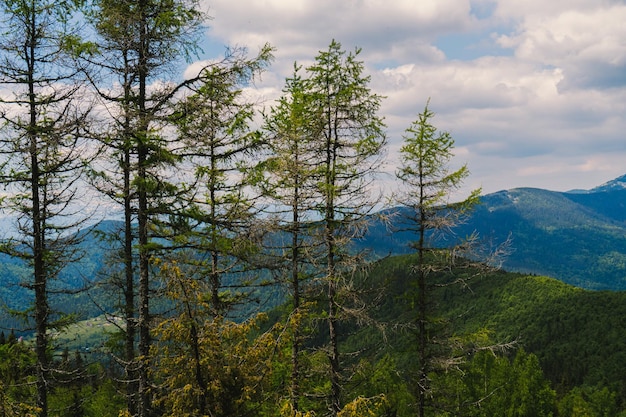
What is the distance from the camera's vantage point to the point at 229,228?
1170 centimetres

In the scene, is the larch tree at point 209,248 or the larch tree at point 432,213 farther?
the larch tree at point 432,213

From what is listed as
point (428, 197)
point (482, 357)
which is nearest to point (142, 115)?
point (428, 197)

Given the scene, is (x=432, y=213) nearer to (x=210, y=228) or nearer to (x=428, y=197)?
(x=428, y=197)

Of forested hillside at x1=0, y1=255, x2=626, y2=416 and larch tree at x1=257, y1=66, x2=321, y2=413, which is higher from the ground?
larch tree at x1=257, y1=66, x2=321, y2=413

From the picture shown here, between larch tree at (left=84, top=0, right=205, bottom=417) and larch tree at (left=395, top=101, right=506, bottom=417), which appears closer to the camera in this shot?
larch tree at (left=84, top=0, right=205, bottom=417)

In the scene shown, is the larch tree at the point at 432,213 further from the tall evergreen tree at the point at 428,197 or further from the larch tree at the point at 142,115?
the larch tree at the point at 142,115

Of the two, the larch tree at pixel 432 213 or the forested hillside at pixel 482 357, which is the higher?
the larch tree at pixel 432 213

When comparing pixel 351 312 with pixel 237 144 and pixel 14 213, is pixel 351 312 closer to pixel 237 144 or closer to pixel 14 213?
pixel 237 144

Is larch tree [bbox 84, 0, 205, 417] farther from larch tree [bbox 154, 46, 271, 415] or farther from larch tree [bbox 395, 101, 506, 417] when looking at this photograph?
larch tree [bbox 395, 101, 506, 417]

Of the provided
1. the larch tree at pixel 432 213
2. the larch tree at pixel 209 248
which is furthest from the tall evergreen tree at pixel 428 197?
the larch tree at pixel 209 248

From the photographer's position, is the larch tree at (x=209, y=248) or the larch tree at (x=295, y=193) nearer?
the larch tree at (x=209, y=248)

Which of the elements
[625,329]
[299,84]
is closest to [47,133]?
[299,84]

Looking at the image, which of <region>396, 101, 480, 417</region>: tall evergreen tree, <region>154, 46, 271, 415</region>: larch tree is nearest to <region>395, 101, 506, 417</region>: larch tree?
Result: <region>396, 101, 480, 417</region>: tall evergreen tree

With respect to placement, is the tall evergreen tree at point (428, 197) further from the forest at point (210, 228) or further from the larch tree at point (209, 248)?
the larch tree at point (209, 248)
